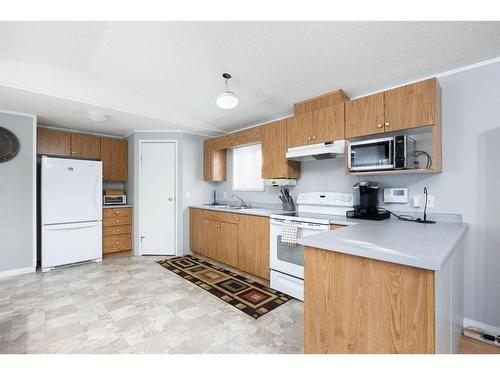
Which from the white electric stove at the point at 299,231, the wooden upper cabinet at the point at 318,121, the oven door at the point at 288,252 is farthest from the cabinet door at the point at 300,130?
the oven door at the point at 288,252

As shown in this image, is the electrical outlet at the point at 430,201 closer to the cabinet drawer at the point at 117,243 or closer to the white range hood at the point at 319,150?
the white range hood at the point at 319,150

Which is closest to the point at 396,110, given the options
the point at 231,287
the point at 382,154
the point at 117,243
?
the point at 382,154

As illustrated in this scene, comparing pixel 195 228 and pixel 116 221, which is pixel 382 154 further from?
pixel 116 221

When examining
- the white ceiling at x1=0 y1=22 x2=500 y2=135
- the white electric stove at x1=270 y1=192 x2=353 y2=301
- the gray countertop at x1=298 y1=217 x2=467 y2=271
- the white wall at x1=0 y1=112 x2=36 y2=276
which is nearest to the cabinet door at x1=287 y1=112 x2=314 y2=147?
the white ceiling at x1=0 y1=22 x2=500 y2=135

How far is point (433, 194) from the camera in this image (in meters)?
2.22

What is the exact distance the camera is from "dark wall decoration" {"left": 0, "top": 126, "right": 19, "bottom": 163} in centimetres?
313

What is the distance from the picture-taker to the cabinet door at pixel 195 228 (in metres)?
4.02

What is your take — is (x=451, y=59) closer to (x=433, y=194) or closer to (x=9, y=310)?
(x=433, y=194)

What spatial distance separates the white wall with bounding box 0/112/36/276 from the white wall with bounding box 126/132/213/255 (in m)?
1.35

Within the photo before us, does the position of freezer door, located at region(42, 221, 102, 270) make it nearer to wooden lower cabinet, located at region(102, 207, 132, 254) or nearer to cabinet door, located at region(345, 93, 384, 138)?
wooden lower cabinet, located at region(102, 207, 132, 254)

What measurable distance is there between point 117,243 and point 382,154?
14.5 feet

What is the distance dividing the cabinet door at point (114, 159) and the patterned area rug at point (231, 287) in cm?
190

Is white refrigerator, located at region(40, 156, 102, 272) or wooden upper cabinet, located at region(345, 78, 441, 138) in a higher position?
wooden upper cabinet, located at region(345, 78, 441, 138)

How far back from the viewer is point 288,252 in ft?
8.59
